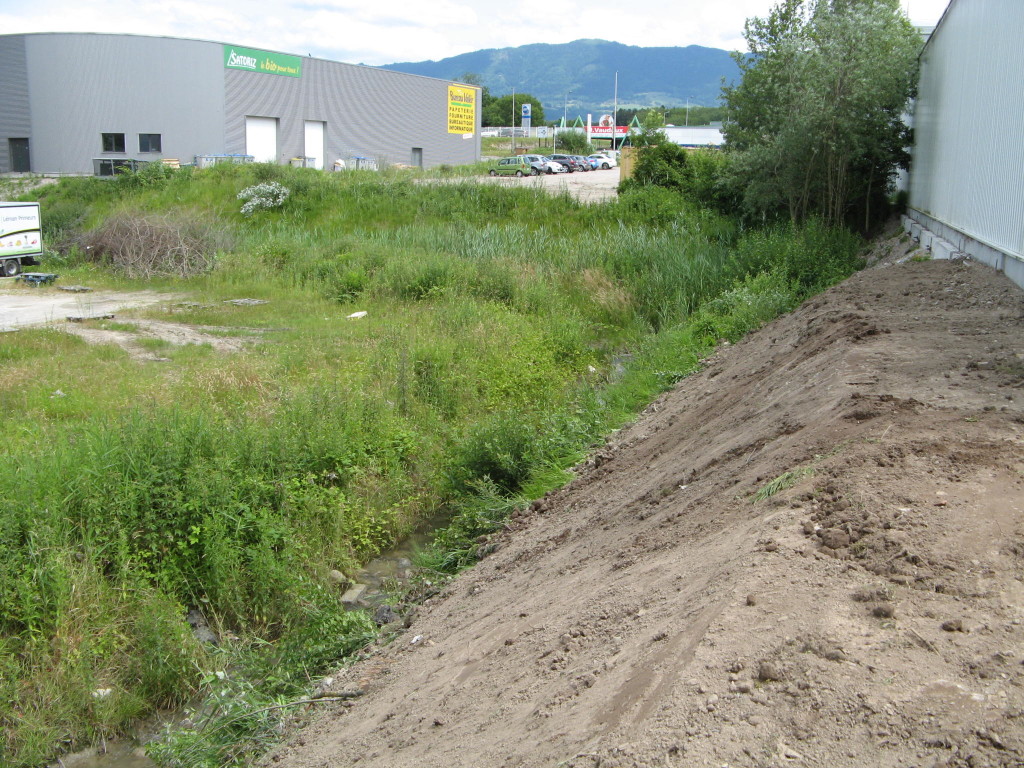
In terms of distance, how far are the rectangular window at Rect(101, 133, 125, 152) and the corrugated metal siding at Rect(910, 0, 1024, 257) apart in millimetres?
44544

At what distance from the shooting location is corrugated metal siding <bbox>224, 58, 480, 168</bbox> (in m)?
52.3

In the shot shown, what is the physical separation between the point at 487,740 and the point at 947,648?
69.3 inches

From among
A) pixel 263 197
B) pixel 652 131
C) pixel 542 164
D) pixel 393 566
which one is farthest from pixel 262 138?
pixel 393 566

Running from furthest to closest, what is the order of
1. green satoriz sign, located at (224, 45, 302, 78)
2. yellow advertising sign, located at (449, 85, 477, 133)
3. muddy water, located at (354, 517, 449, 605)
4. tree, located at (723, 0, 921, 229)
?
yellow advertising sign, located at (449, 85, 477, 133)
green satoriz sign, located at (224, 45, 302, 78)
tree, located at (723, 0, 921, 229)
muddy water, located at (354, 517, 449, 605)

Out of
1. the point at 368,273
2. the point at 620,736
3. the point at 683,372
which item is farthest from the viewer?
the point at 368,273

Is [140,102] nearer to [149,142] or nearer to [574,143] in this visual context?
[149,142]

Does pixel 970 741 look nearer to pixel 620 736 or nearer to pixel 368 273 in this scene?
pixel 620 736

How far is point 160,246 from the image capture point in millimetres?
22344

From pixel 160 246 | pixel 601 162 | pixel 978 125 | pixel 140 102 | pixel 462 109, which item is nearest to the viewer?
pixel 978 125

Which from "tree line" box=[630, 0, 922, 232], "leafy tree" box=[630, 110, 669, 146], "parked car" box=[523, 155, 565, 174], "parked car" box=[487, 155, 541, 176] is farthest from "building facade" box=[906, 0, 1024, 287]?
"parked car" box=[523, 155, 565, 174]

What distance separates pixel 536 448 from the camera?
884 cm

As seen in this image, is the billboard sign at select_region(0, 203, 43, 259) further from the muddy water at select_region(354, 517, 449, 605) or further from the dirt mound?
the dirt mound

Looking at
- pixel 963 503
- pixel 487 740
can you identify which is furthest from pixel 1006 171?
pixel 487 740

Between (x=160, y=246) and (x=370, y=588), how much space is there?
696 inches
